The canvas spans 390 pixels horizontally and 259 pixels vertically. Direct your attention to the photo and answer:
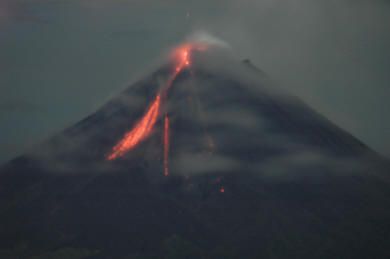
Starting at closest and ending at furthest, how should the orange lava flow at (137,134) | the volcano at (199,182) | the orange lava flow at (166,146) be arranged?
the volcano at (199,182) → the orange lava flow at (166,146) → the orange lava flow at (137,134)

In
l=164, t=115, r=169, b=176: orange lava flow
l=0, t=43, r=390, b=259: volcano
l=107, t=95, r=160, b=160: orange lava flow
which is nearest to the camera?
l=0, t=43, r=390, b=259: volcano

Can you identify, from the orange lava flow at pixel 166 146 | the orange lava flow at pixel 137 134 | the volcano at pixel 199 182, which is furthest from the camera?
the orange lava flow at pixel 137 134

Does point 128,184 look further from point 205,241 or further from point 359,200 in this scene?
point 359,200

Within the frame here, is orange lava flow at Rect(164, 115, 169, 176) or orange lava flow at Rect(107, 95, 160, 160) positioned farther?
orange lava flow at Rect(107, 95, 160, 160)

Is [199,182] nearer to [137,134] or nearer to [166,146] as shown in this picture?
[166,146]

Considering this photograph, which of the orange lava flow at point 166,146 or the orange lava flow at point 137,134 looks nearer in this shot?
the orange lava flow at point 166,146

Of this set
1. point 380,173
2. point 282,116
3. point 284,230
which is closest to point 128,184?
point 284,230

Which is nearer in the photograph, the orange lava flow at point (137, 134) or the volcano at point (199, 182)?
the volcano at point (199, 182)
